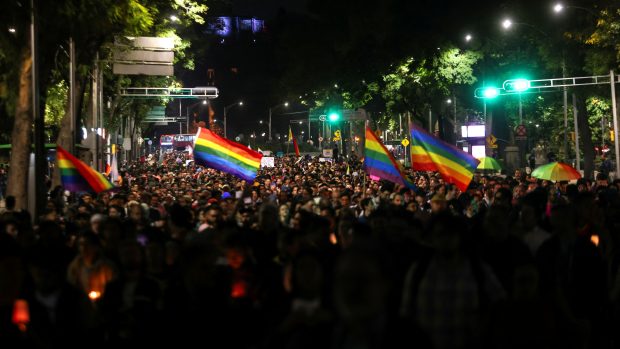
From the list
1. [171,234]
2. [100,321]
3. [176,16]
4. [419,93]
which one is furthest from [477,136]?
[100,321]

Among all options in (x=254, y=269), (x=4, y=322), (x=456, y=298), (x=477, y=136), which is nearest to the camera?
(x=4, y=322)

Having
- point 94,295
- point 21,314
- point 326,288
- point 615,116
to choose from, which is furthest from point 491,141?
point 21,314

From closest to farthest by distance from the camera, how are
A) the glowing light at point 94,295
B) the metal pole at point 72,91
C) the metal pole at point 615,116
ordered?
the glowing light at point 94,295 < the metal pole at point 72,91 < the metal pole at point 615,116

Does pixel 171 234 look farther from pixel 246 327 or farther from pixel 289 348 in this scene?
pixel 289 348

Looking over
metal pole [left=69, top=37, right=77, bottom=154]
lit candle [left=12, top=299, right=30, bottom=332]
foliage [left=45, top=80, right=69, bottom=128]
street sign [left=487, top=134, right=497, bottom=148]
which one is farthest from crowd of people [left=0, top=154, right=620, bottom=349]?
foliage [left=45, top=80, right=69, bottom=128]

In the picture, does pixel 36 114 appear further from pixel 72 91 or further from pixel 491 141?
pixel 491 141

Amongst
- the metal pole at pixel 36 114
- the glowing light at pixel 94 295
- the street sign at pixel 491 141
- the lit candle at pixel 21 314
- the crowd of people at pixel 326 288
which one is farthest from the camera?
the street sign at pixel 491 141

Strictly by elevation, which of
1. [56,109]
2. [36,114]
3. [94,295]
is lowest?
[94,295]

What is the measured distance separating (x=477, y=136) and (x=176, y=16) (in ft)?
105

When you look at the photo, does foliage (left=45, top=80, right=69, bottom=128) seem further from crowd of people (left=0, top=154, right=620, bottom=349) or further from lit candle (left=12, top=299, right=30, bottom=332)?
lit candle (left=12, top=299, right=30, bottom=332)

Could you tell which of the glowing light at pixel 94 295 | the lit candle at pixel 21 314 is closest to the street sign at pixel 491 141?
the glowing light at pixel 94 295

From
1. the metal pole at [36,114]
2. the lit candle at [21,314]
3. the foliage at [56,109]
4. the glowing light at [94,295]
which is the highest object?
the foliage at [56,109]

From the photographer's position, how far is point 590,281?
26.9 ft

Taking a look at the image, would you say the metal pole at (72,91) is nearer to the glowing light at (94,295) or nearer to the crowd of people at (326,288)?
the crowd of people at (326,288)
